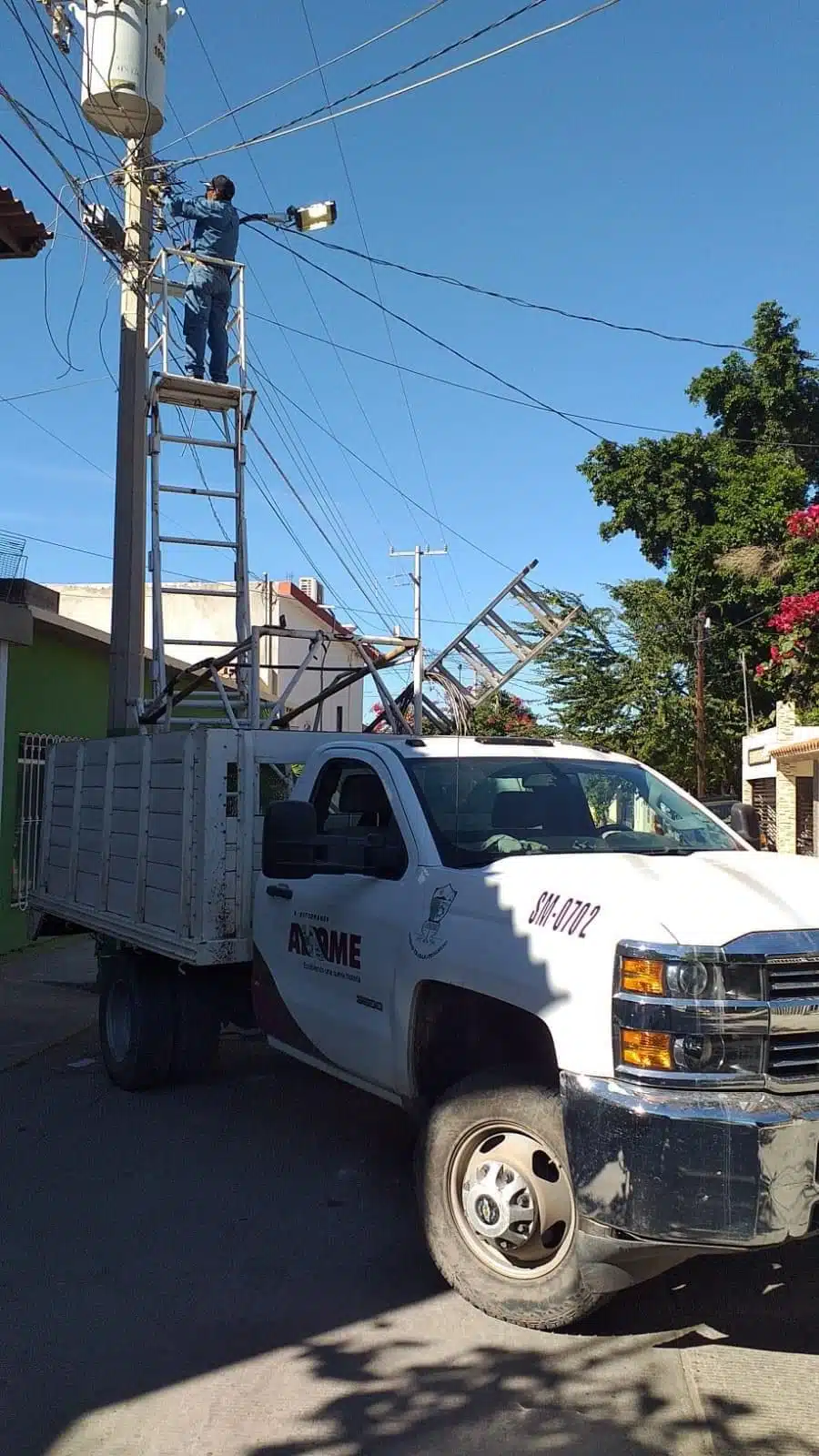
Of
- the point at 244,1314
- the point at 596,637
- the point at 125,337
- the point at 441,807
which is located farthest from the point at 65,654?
Answer: the point at 596,637

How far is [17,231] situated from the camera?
836 centimetres

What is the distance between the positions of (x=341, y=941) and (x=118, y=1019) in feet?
8.66

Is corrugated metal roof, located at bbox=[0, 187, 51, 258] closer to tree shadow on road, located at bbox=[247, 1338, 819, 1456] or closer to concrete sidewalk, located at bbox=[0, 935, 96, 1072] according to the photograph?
concrete sidewalk, located at bbox=[0, 935, 96, 1072]

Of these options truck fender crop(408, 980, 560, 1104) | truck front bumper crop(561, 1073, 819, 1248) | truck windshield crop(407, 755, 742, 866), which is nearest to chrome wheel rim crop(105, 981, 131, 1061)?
truck windshield crop(407, 755, 742, 866)

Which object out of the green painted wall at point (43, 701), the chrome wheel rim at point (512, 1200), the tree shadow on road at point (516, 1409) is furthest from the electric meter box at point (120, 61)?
the tree shadow on road at point (516, 1409)

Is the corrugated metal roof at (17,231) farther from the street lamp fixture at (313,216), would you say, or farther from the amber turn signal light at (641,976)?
the amber turn signal light at (641,976)

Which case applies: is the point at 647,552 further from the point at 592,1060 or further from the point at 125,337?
the point at 592,1060

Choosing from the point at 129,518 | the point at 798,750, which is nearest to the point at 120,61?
the point at 129,518

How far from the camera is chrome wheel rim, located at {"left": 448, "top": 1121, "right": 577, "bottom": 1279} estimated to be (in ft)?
12.2

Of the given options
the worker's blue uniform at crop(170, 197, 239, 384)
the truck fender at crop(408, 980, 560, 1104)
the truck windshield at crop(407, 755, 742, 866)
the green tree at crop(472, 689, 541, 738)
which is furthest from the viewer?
the green tree at crop(472, 689, 541, 738)

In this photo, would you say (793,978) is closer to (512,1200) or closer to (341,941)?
(512,1200)

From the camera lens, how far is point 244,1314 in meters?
4.02

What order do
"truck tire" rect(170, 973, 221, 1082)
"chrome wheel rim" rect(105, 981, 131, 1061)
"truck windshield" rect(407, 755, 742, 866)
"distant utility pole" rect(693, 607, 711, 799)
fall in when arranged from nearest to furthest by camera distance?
"truck windshield" rect(407, 755, 742, 866), "truck tire" rect(170, 973, 221, 1082), "chrome wheel rim" rect(105, 981, 131, 1061), "distant utility pole" rect(693, 607, 711, 799)

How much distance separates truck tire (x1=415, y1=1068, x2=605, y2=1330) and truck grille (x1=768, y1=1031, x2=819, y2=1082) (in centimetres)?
71
